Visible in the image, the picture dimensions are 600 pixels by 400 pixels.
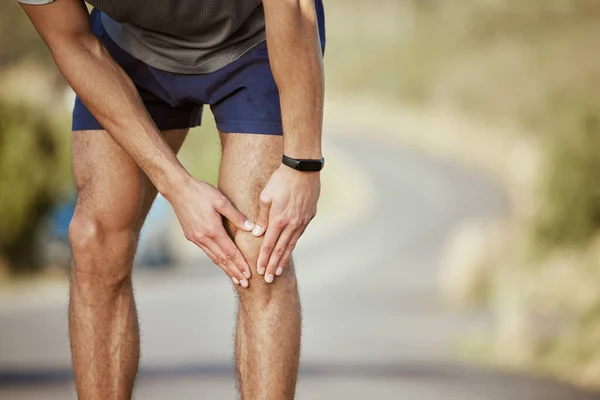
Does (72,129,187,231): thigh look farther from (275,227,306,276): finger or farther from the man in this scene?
(275,227,306,276): finger

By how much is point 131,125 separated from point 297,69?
381 mm

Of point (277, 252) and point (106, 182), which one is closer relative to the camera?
point (277, 252)

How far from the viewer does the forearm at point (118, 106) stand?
2281 millimetres

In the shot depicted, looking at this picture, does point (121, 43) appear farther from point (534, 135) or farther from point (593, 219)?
point (534, 135)

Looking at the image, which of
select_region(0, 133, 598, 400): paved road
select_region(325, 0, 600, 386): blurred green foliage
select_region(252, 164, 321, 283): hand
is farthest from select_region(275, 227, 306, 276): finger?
select_region(325, 0, 600, 386): blurred green foliage

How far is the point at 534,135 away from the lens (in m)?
35.6

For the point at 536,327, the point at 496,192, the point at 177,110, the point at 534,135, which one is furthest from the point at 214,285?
the point at 534,135

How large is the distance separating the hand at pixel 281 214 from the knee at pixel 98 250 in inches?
14.3

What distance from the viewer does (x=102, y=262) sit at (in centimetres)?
242

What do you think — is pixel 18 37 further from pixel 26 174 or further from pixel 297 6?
pixel 297 6

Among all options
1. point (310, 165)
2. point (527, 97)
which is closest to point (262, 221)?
point (310, 165)

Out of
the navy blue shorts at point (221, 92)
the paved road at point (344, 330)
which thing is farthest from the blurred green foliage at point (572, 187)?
the navy blue shorts at point (221, 92)

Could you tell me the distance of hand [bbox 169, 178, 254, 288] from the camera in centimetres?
225

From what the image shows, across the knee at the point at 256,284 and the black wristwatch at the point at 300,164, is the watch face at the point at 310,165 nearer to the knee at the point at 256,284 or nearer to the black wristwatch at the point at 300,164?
the black wristwatch at the point at 300,164
